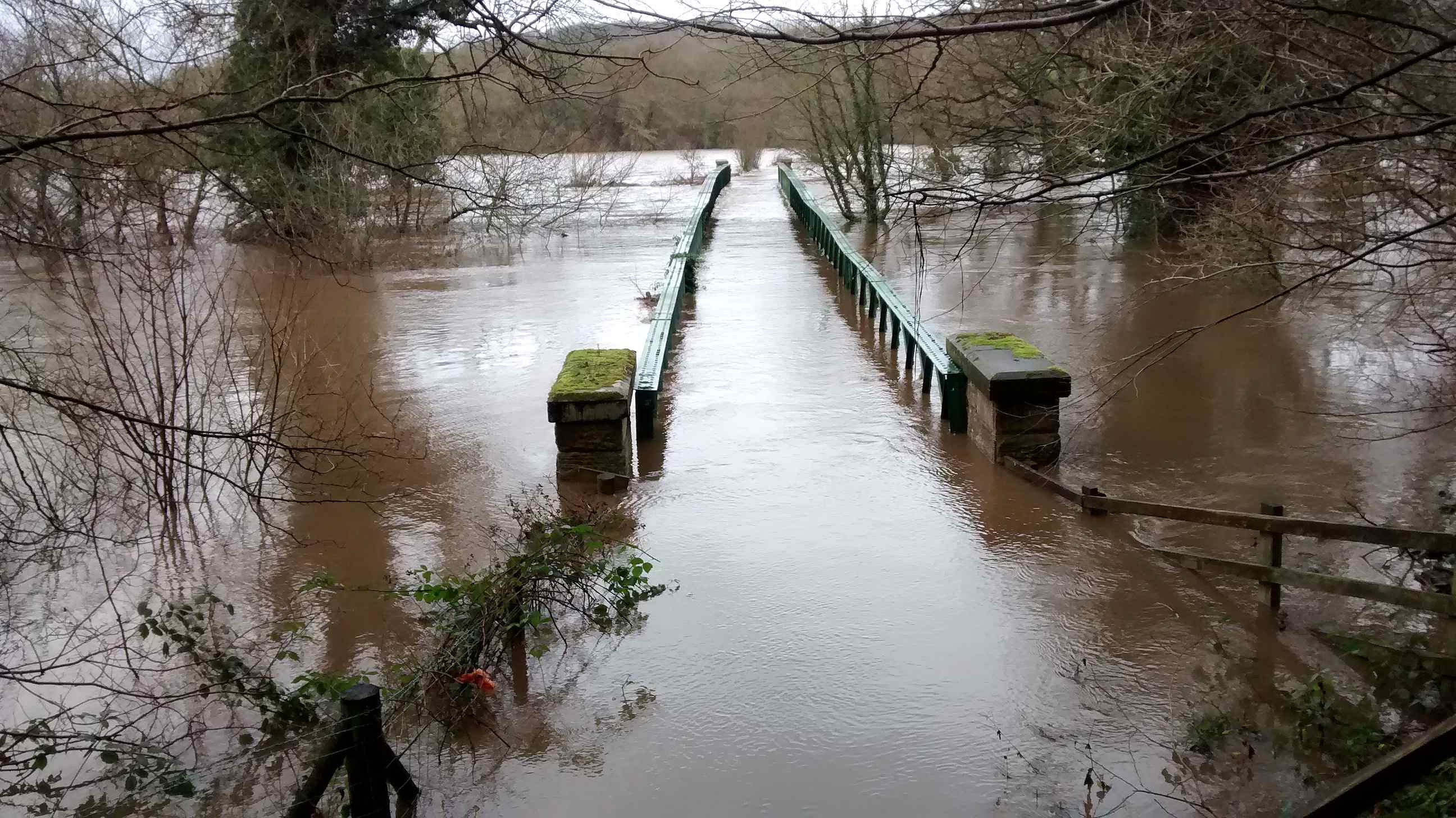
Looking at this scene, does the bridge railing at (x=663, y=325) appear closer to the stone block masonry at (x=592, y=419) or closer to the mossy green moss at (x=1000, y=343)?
the stone block masonry at (x=592, y=419)

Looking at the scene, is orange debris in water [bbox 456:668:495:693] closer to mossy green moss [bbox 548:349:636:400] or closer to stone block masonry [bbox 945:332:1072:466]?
mossy green moss [bbox 548:349:636:400]

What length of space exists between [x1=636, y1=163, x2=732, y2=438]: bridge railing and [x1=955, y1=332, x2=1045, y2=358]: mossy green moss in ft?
8.34

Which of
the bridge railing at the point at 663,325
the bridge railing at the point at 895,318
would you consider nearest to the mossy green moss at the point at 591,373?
the bridge railing at the point at 663,325

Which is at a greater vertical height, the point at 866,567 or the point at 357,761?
the point at 357,761

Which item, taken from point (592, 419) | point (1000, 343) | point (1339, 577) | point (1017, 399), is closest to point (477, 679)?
point (592, 419)

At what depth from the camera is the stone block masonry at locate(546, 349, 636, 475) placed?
7.99m

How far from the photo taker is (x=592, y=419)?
8055mm

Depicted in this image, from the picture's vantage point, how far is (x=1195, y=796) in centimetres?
426

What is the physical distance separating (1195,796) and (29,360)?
5251mm

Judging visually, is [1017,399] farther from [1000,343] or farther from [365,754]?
[365,754]

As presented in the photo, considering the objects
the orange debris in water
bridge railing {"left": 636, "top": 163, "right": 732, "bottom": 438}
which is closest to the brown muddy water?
the orange debris in water

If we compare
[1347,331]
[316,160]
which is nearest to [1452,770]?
[1347,331]

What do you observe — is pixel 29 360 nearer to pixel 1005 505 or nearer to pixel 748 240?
pixel 1005 505

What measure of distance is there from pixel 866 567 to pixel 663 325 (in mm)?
5537
